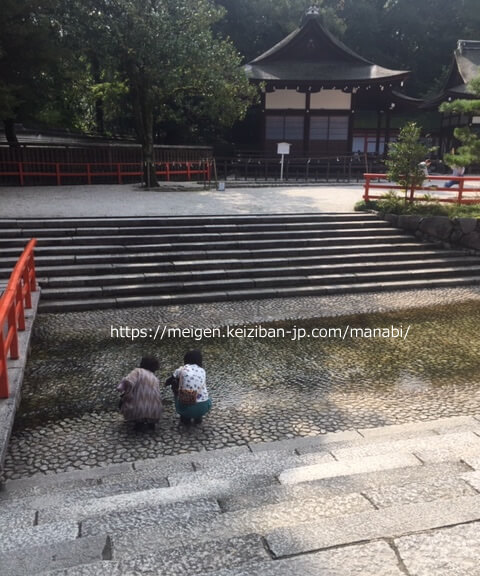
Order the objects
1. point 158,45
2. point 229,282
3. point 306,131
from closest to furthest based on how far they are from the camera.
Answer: point 229,282 → point 158,45 → point 306,131

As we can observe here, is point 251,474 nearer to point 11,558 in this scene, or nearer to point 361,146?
point 11,558

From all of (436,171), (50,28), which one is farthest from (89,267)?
(436,171)

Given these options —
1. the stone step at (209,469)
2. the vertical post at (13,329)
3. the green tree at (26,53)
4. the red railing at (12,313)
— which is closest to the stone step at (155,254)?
the red railing at (12,313)

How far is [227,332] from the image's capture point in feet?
25.4

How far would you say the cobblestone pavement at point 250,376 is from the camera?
482cm

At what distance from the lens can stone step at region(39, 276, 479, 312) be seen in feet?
28.5

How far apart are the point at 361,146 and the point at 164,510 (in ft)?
115

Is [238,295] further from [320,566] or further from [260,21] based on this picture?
[260,21]

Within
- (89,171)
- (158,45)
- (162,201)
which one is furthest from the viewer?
(89,171)

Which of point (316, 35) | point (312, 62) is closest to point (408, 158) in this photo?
point (312, 62)

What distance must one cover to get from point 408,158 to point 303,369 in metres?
8.56

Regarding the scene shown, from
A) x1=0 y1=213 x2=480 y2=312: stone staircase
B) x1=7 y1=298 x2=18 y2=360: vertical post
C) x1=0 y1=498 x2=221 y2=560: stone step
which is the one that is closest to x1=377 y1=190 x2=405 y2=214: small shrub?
x1=0 y1=213 x2=480 y2=312: stone staircase

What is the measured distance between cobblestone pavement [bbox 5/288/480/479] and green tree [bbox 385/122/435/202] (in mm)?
5124

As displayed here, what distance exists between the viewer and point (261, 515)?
2.95 m
